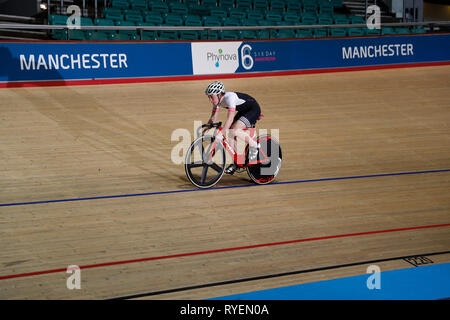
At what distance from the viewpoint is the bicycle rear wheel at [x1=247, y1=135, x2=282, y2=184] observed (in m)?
6.41

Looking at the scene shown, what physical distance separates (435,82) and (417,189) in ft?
18.7

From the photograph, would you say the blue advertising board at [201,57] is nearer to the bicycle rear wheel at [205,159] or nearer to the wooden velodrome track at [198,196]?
the wooden velodrome track at [198,196]

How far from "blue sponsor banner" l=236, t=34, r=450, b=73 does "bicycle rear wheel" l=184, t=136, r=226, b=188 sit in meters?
5.19

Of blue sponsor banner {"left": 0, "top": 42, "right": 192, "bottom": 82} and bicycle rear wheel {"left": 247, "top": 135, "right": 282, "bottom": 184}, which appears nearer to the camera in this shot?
bicycle rear wheel {"left": 247, "top": 135, "right": 282, "bottom": 184}

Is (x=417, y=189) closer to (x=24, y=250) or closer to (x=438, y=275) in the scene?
Answer: (x=438, y=275)

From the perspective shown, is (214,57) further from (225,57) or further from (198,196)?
(198,196)

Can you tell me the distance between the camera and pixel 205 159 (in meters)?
5.98

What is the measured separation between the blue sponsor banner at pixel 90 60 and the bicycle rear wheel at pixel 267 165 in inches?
181

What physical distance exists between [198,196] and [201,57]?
5.25m

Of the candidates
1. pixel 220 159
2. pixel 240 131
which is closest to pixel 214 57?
pixel 240 131

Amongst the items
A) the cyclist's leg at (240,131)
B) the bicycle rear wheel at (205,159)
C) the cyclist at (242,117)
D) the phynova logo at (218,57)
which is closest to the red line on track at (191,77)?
the phynova logo at (218,57)

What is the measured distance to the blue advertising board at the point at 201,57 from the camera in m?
9.37

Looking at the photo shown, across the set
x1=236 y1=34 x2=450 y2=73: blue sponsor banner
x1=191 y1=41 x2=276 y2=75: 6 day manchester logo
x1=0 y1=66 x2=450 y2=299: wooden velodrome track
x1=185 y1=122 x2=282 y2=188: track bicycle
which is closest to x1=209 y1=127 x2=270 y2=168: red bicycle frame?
x1=185 y1=122 x2=282 y2=188: track bicycle

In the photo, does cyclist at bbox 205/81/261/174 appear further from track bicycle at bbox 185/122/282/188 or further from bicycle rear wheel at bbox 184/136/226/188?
bicycle rear wheel at bbox 184/136/226/188
